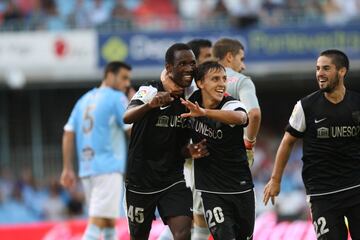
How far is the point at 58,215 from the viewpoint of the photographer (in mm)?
21672

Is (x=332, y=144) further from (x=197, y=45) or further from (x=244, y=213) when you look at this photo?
(x=197, y=45)

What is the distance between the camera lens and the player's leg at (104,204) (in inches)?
461

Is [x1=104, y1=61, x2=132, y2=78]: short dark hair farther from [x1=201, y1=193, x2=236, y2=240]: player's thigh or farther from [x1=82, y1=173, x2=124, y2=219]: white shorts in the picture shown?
[x1=201, y1=193, x2=236, y2=240]: player's thigh

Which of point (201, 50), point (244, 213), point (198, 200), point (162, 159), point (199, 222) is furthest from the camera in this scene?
point (201, 50)

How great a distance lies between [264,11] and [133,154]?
14.3 m

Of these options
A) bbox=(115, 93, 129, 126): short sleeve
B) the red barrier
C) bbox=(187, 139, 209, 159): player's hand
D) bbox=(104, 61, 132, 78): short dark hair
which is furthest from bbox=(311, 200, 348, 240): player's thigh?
bbox=(104, 61, 132, 78): short dark hair

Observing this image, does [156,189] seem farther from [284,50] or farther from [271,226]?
[284,50]

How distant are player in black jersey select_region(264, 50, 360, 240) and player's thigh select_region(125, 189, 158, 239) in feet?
4.81

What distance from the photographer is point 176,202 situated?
9.09m

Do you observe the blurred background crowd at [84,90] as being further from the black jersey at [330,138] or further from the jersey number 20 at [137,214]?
the black jersey at [330,138]

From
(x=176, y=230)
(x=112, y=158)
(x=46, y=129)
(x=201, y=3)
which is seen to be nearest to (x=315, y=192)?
(x=176, y=230)

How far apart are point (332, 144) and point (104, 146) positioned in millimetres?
3568

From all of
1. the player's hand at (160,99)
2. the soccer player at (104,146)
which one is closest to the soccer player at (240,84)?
the player's hand at (160,99)

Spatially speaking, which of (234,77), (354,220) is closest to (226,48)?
(234,77)
